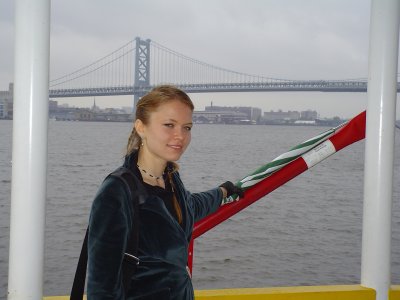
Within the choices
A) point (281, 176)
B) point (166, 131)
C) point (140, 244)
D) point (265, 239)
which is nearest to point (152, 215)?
point (140, 244)

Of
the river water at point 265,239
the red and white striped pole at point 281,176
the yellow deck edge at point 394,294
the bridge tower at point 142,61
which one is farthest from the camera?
the bridge tower at point 142,61

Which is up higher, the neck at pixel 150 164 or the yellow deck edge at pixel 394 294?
the neck at pixel 150 164

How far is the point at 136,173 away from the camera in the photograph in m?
0.88

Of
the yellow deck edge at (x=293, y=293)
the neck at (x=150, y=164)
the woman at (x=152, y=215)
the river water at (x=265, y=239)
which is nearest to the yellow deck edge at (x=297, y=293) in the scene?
the yellow deck edge at (x=293, y=293)

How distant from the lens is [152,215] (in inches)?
33.2

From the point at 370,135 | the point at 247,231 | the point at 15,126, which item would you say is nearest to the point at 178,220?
the point at 15,126

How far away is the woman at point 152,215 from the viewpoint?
31.0 inches

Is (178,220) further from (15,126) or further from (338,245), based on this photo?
(338,245)

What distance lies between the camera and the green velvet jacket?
784 mm

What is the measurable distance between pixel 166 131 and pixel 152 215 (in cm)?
16

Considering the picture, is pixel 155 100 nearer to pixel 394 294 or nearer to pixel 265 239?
pixel 394 294

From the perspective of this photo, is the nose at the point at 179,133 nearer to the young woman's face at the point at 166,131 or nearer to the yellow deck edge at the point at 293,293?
the young woman's face at the point at 166,131

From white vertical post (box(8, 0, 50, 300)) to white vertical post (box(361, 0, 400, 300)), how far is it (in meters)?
0.74

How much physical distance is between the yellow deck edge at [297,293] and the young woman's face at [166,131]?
15.7 inches
